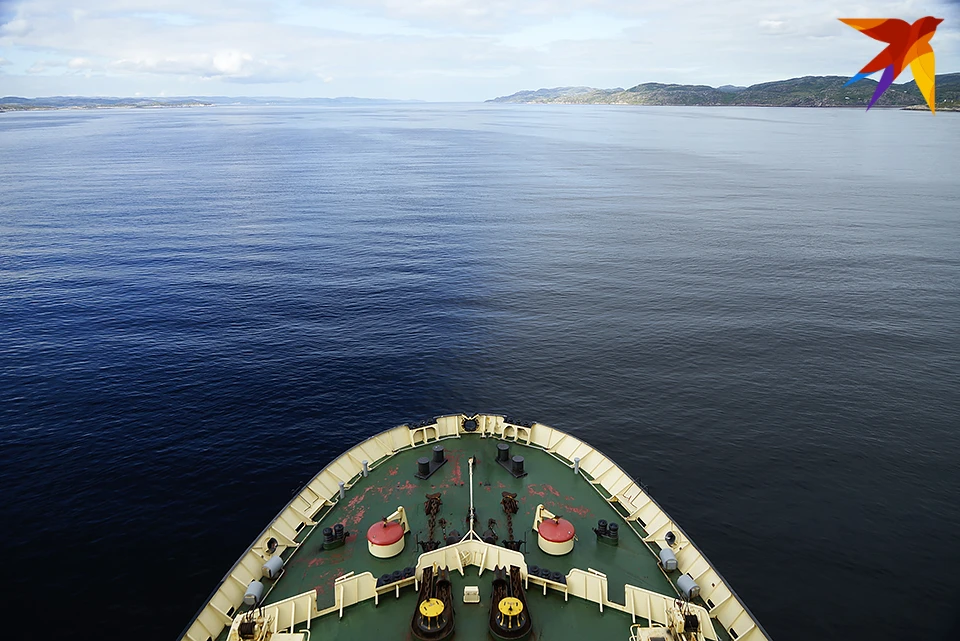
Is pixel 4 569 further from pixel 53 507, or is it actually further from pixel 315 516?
pixel 315 516

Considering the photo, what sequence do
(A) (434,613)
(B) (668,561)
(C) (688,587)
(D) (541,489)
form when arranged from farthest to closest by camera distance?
(D) (541,489) → (B) (668,561) → (C) (688,587) → (A) (434,613)

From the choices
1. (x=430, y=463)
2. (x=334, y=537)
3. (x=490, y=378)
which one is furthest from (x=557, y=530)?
(x=490, y=378)

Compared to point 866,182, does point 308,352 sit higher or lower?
lower

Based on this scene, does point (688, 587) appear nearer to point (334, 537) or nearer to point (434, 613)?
point (434, 613)

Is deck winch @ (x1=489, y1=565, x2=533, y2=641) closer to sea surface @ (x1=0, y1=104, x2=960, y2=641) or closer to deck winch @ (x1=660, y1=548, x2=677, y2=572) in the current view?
deck winch @ (x1=660, y1=548, x2=677, y2=572)

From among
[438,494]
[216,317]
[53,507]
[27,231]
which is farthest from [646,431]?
[27,231]

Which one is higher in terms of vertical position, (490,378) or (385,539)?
(385,539)

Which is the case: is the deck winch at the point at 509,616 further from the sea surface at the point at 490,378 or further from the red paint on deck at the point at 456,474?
the sea surface at the point at 490,378
